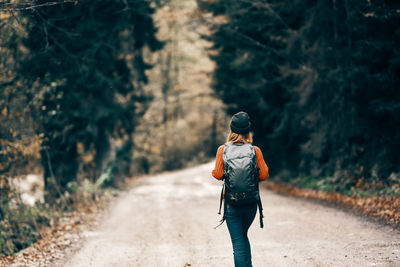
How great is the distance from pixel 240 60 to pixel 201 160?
19750mm

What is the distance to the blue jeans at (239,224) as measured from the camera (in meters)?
4.77

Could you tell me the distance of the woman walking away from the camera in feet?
15.3

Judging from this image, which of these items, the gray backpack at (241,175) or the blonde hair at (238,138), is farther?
the blonde hair at (238,138)

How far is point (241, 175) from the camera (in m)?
4.66

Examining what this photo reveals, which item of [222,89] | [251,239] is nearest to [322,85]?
[222,89]

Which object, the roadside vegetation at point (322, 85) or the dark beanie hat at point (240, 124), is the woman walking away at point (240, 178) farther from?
the roadside vegetation at point (322, 85)

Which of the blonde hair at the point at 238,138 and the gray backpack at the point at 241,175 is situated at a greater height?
the blonde hair at the point at 238,138

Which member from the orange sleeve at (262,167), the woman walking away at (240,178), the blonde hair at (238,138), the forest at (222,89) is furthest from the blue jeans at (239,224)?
the forest at (222,89)

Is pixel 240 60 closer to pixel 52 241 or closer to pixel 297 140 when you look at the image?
pixel 297 140

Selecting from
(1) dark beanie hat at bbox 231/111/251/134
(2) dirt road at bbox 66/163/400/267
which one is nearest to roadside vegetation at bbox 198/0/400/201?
(2) dirt road at bbox 66/163/400/267

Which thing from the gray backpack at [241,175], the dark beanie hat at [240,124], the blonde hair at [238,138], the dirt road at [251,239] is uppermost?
the dark beanie hat at [240,124]

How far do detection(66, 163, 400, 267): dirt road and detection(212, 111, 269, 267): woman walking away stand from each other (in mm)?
1894

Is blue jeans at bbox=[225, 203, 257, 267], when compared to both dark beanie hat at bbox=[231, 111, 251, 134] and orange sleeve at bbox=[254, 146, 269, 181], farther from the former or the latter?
dark beanie hat at bbox=[231, 111, 251, 134]

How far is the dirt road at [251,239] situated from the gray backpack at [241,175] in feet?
7.32
